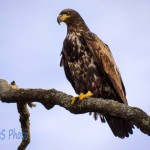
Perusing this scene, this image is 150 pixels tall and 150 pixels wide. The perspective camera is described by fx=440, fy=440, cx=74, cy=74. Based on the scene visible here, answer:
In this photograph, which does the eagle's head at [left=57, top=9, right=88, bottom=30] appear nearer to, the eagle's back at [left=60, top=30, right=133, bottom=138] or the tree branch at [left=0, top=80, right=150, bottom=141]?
the eagle's back at [left=60, top=30, right=133, bottom=138]

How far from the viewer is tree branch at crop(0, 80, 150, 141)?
5152 millimetres

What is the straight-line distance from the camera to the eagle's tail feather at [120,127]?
732 cm

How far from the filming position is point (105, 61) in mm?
8312

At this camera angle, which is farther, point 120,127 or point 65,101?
point 120,127

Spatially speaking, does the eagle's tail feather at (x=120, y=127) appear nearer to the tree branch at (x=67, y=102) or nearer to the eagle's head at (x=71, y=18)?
the tree branch at (x=67, y=102)

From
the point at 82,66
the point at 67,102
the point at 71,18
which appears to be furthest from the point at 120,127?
the point at 71,18

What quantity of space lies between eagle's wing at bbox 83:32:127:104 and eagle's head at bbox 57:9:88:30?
43cm

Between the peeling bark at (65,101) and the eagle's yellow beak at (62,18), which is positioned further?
the eagle's yellow beak at (62,18)

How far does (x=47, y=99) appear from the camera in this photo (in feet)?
19.4

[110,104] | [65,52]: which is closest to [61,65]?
[65,52]

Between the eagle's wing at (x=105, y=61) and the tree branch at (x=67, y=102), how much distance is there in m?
2.06

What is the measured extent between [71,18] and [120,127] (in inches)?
110

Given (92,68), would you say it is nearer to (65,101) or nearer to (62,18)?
(62,18)

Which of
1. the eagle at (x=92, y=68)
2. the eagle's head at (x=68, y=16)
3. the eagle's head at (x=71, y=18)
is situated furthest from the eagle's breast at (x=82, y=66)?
the eagle's head at (x=68, y=16)
